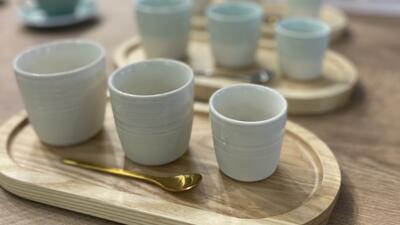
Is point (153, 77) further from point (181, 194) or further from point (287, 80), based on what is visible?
point (287, 80)

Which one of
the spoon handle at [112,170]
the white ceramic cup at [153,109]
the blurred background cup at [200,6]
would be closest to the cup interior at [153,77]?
the white ceramic cup at [153,109]

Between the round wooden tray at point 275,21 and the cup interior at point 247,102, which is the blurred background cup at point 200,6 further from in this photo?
the cup interior at point 247,102

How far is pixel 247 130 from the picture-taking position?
50 cm

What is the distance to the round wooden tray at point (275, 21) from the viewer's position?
37.0 inches

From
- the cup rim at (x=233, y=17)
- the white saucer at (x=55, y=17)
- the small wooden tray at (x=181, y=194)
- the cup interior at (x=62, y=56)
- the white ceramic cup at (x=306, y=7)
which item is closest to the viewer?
the small wooden tray at (x=181, y=194)

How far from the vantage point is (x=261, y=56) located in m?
0.87

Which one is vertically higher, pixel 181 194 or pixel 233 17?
pixel 233 17

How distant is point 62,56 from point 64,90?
4.2 inches

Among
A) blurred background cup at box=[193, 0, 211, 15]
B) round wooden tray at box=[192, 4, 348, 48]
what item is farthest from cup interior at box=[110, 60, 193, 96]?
blurred background cup at box=[193, 0, 211, 15]

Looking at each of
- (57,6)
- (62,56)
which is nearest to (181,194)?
(62,56)

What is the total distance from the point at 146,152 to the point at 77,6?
0.65 metres

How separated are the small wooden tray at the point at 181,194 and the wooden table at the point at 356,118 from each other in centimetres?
3

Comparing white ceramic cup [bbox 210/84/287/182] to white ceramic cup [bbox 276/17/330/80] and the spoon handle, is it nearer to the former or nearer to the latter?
the spoon handle

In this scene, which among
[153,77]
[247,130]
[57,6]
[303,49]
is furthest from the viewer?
[57,6]
